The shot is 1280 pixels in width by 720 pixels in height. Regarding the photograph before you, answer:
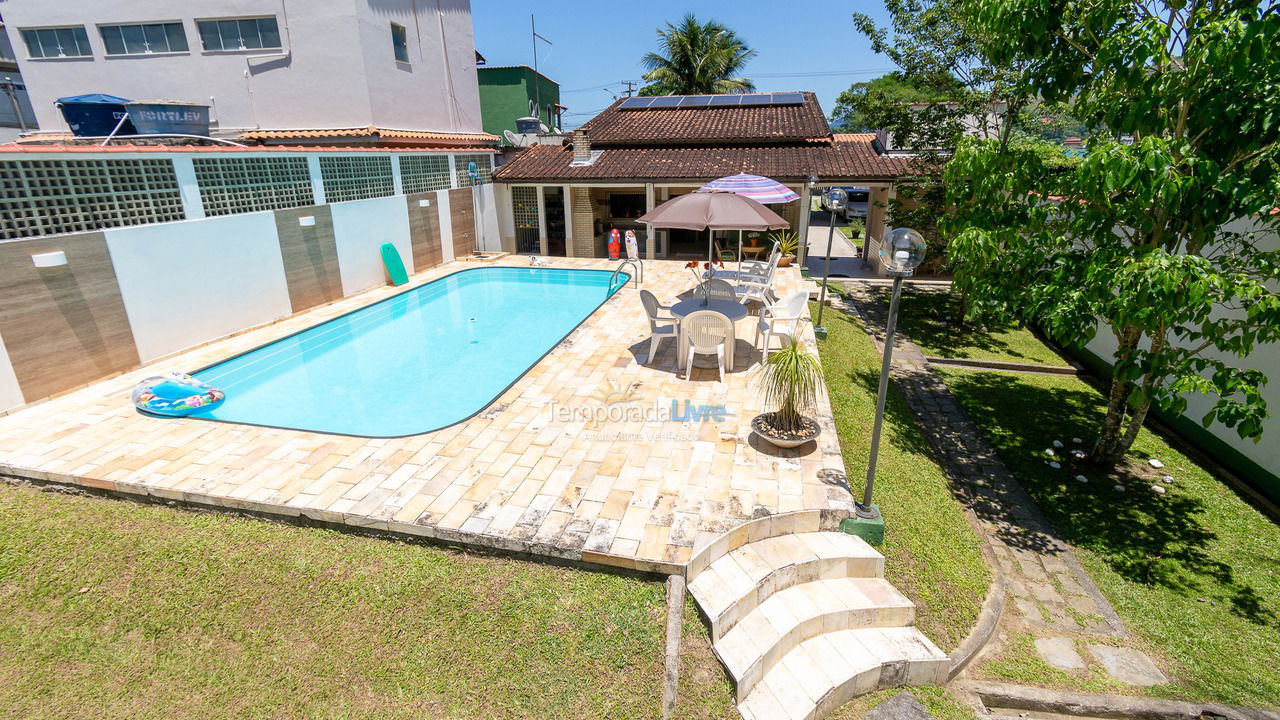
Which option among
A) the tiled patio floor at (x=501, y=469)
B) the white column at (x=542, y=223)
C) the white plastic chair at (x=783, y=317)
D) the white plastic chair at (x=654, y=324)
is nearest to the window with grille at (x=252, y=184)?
the tiled patio floor at (x=501, y=469)

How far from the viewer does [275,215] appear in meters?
11.9

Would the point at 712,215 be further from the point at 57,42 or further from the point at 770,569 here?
the point at 57,42

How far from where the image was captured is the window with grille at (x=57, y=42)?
19.4 metres

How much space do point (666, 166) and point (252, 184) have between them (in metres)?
11.6

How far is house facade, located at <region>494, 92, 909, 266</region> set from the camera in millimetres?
17672

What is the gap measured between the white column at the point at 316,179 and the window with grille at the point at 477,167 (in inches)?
231

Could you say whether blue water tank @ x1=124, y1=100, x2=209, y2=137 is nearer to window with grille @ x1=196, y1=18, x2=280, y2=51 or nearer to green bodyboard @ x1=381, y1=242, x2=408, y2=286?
green bodyboard @ x1=381, y1=242, x2=408, y2=286

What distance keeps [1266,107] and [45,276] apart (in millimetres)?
→ 14546

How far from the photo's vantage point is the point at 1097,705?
4434mm

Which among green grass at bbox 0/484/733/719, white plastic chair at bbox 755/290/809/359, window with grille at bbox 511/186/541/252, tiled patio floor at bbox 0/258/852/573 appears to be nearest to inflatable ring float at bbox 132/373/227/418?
tiled patio floor at bbox 0/258/852/573

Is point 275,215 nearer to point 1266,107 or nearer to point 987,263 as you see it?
point 987,263

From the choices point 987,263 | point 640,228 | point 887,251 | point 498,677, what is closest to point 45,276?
point 498,677

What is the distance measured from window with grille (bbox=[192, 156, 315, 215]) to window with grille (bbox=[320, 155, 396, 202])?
26.0 inches

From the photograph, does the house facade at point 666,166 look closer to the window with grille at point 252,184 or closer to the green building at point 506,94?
the window with grille at point 252,184
